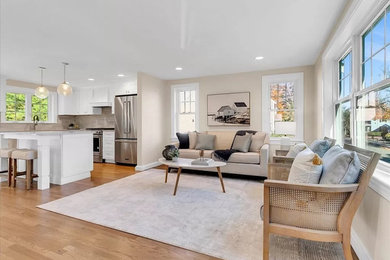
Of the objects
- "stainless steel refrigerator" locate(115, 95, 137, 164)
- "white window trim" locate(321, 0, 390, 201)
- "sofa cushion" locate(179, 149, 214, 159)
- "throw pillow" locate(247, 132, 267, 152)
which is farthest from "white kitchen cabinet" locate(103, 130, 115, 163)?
"white window trim" locate(321, 0, 390, 201)

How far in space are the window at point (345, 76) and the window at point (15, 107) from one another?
7711mm

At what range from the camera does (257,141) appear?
14.9 feet

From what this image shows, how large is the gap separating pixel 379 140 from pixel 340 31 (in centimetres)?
132

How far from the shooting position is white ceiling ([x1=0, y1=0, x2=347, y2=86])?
2.25 meters

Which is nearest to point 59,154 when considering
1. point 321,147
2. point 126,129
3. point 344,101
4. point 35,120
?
point 126,129

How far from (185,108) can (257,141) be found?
7.42 feet

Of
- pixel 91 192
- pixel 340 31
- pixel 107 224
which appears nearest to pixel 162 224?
pixel 107 224

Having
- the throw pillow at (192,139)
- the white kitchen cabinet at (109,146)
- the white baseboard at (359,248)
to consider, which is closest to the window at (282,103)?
the throw pillow at (192,139)

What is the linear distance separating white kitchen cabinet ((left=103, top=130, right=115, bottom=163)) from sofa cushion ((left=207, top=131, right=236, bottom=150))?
10.2 feet

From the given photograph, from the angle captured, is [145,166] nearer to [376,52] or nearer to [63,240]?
[63,240]

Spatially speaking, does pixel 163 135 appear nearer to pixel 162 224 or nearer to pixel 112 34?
pixel 112 34

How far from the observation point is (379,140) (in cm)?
181

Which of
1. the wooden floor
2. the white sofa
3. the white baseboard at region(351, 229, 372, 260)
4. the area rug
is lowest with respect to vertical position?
the wooden floor

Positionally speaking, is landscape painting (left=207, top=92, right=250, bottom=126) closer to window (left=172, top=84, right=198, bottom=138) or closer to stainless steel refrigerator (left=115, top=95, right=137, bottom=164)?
window (left=172, top=84, right=198, bottom=138)
